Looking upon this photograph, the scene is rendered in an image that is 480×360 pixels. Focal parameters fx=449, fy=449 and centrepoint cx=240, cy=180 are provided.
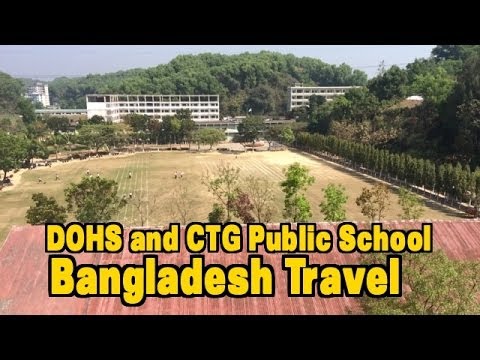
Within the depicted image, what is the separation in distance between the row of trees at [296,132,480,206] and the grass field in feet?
4.45

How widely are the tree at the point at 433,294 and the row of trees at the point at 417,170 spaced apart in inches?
709

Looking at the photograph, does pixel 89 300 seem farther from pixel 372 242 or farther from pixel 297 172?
pixel 297 172

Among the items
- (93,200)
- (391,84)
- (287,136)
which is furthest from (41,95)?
(93,200)

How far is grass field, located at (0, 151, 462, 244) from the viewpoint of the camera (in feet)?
76.3

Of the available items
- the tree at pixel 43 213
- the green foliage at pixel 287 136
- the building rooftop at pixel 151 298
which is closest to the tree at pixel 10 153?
the tree at pixel 43 213

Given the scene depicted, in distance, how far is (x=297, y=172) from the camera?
18781mm

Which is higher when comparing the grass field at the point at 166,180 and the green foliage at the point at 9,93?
the green foliage at the point at 9,93

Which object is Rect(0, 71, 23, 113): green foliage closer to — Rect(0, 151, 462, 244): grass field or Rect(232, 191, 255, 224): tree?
Rect(0, 151, 462, 244): grass field

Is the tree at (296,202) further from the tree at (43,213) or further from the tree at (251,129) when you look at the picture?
the tree at (251,129)

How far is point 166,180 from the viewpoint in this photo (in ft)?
111

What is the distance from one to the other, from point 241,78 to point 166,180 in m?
64.8

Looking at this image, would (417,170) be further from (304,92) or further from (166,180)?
(304,92)

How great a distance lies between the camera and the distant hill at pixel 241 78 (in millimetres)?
85000
